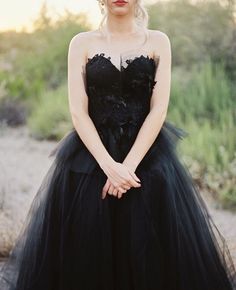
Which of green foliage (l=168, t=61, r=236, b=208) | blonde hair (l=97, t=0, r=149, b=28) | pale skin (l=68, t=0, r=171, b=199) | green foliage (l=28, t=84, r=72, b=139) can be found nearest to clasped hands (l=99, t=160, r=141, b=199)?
pale skin (l=68, t=0, r=171, b=199)

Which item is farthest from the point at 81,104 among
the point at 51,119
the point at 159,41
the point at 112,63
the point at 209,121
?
the point at 51,119

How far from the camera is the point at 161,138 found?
9.89 feet

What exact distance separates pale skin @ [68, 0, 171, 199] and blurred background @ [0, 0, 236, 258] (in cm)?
174

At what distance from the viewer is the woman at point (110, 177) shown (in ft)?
9.32

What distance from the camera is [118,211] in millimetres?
2889

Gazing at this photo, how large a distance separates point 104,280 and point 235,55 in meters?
5.45

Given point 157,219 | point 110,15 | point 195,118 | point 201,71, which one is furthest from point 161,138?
point 201,71

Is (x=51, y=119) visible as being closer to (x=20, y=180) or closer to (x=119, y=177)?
(x=20, y=180)

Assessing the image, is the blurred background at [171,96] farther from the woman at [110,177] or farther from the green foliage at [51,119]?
the woman at [110,177]

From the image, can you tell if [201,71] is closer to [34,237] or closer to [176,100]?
[176,100]

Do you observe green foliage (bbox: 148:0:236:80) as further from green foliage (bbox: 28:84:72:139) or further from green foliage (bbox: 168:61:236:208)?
green foliage (bbox: 28:84:72:139)

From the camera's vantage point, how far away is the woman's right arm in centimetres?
275

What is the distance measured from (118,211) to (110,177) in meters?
0.21

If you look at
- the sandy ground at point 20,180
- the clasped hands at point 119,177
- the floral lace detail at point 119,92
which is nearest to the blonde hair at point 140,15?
the floral lace detail at point 119,92
